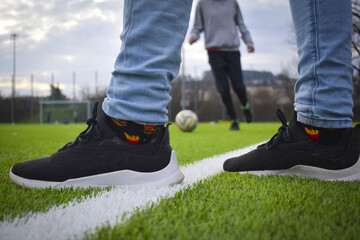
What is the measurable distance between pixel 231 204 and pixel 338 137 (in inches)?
25.1

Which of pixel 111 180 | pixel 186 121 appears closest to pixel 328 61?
pixel 111 180

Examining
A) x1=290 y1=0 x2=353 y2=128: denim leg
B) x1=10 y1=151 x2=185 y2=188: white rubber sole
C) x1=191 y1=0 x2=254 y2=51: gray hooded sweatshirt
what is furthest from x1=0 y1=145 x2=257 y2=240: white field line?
x1=191 y1=0 x2=254 y2=51: gray hooded sweatshirt

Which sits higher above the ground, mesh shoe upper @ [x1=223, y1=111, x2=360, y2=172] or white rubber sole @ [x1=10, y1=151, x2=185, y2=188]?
mesh shoe upper @ [x1=223, y1=111, x2=360, y2=172]

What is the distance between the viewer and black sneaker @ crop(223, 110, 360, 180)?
3.52 feet

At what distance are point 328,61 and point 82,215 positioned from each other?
3.38ft

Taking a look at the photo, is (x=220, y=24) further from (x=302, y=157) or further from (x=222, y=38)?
(x=302, y=157)

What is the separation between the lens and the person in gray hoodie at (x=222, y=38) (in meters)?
4.89

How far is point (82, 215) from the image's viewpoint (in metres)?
0.68

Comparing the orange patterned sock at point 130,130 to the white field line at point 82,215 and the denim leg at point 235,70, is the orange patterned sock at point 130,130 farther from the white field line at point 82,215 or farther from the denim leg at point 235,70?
the denim leg at point 235,70

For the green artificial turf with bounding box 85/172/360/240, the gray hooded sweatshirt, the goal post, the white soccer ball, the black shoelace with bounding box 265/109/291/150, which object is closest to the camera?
the green artificial turf with bounding box 85/172/360/240

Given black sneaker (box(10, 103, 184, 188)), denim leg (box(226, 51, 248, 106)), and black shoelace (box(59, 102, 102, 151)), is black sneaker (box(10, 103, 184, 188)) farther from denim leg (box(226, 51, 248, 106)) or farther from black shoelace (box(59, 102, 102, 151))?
denim leg (box(226, 51, 248, 106))

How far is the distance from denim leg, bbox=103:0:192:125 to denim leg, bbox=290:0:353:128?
0.52 metres

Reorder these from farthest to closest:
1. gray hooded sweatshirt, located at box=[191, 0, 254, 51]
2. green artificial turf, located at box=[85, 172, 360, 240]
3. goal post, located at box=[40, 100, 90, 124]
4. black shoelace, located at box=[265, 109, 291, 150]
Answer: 1. goal post, located at box=[40, 100, 90, 124]
2. gray hooded sweatshirt, located at box=[191, 0, 254, 51]
3. black shoelace, located at box=[265, 109, 291, 150]
4. green artificial turf, located at box=[85, 172, 360, 240]

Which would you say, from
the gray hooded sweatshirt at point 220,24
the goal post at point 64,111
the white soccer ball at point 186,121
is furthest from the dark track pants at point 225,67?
the goal post at point 64,111
